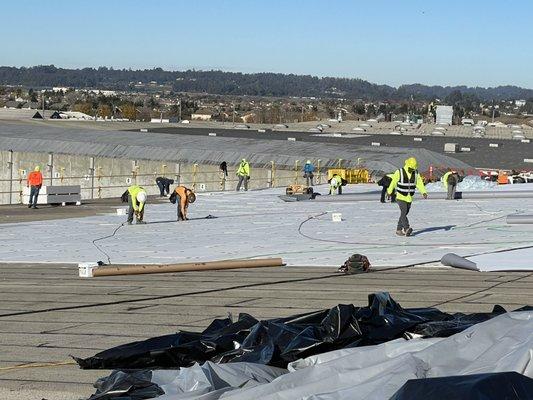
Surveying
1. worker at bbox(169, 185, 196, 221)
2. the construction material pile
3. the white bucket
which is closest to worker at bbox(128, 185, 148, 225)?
worker at bbox(169, 185, 196, 221)

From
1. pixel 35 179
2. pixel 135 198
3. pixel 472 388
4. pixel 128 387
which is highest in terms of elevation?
pixel 472 388

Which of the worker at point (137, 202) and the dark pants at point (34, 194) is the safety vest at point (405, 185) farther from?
the dark pants at point (34, 194)

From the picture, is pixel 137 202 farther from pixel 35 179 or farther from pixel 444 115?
pixel 444 115

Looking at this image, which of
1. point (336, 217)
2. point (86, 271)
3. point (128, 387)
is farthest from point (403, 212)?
point (128, 387)

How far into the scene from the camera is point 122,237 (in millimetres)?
22656

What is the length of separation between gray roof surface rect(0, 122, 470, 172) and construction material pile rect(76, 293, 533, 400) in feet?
141

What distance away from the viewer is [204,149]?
62.0m

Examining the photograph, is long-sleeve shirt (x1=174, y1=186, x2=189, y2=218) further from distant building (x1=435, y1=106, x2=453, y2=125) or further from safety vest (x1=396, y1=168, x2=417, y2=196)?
distant building (x1=435, y1=106, x2=453, y2=125)

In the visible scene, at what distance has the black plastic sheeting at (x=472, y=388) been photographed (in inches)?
207

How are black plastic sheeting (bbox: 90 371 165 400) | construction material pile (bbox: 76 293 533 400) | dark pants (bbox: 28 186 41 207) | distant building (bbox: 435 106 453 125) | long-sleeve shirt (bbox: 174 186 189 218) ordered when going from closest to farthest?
construction material pile (bbox: 76 293 533 400)
black plastic sheeting (bbox: 90 371 165 400)
long-sleeve shirt (bbox: 174 186 189 218)
dark pants (bbox: 28 186 41 207)
distant building (bbox: 435 106 453 125)

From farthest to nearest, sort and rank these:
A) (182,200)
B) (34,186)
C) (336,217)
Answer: (34,186)
(182,200)
(336,217)

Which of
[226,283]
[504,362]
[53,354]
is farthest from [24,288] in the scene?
[504,362]

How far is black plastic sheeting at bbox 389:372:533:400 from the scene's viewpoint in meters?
5.25

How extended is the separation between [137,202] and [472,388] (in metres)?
20.2
